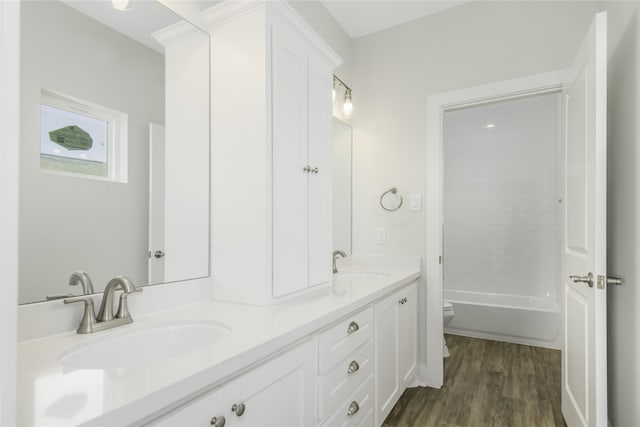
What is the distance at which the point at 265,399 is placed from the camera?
3.21 ft

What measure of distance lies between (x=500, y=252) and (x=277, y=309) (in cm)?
327

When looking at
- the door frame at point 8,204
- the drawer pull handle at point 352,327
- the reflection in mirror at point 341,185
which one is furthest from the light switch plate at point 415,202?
the door frame at point 8,204

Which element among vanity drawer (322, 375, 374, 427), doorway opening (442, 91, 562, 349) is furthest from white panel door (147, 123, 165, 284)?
doorway opening (442, 91, 562, 349)

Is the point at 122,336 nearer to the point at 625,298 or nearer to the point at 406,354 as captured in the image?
the point at 406,354

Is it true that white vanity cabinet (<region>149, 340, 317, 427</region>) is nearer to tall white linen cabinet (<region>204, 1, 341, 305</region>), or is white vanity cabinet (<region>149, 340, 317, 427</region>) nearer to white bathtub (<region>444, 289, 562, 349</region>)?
tall white linen cabinet (<region>204, 1, 341, 305</region>)

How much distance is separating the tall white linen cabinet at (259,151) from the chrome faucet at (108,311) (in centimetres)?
44

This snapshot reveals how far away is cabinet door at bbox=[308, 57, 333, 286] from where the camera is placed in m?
1.72

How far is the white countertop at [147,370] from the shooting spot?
619mm

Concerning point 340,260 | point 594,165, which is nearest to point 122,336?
point 340,260

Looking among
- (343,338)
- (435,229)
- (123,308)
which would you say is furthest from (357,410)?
(435,229)

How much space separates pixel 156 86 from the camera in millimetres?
1351

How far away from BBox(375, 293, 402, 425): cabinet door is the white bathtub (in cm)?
157

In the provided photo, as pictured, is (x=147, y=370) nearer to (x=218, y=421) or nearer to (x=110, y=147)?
(x=218, y=421)

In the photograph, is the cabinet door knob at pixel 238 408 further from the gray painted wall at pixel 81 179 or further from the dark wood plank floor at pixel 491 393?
the dark wood plank floor at pixel 491 393
